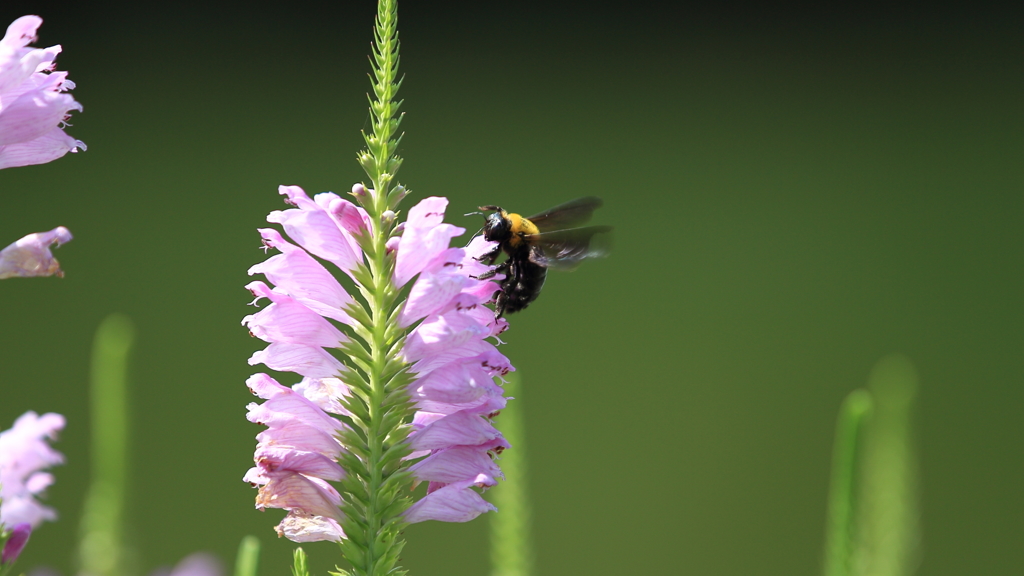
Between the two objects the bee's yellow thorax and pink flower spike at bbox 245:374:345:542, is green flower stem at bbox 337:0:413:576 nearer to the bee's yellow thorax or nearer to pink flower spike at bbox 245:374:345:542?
pink flower spike at bbox 245:374:345:542

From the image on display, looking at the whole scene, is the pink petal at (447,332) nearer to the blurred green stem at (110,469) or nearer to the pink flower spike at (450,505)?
the pink flower spike at (450,505)

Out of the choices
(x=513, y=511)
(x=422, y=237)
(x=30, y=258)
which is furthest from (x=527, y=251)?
(x=30, y=258)

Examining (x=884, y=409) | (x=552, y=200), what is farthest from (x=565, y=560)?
(x=884, y=409)

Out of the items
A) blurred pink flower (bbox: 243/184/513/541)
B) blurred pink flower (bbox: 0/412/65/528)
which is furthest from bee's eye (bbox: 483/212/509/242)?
blurred pink flower (bbox: 0/412/65/528)

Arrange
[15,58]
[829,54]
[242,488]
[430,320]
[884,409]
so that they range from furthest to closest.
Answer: [829,54] < [242,488] < [884,409] < [430,320] < [15,58]

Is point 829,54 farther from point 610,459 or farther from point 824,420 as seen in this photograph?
point 610,459

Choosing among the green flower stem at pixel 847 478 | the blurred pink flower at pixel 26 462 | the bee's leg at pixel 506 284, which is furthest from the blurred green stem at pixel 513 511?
the blurred pink flower at pixel 26 462
